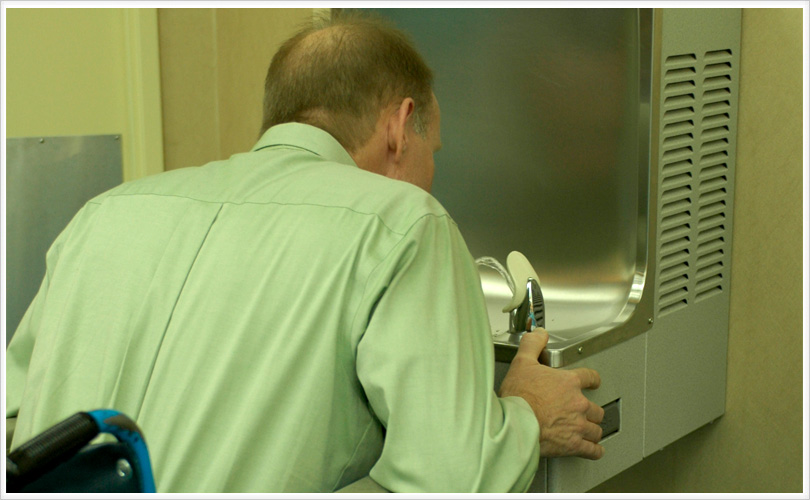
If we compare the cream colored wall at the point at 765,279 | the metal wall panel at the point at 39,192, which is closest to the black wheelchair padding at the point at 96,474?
the cream colored wall at the point at 765,279

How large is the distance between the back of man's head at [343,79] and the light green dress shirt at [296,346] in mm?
122

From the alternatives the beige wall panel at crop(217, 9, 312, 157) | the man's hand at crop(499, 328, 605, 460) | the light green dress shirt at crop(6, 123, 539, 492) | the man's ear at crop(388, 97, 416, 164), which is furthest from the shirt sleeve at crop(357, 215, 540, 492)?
the beige wall panel at crop(217, 9, 312, 157)

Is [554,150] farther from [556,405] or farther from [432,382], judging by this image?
[432,382]

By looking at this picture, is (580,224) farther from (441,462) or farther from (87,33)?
(87,33)

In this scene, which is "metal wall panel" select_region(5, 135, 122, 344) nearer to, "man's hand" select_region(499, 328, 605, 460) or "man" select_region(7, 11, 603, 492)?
"man" select_region(7, 11, 603, 492)

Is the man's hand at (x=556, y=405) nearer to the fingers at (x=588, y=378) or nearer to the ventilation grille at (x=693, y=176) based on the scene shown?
the fingers at (x=588, y=378)

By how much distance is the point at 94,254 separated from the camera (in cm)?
102

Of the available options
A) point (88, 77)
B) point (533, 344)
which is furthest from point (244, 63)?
point (533, 344)

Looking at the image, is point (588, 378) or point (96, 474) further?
point (588, 378)

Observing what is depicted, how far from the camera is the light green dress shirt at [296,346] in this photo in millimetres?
863

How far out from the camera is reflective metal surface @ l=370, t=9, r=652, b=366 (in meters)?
1.35

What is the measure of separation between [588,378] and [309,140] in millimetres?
470

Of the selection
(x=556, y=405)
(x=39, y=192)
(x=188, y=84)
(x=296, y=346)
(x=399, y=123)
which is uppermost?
(x=188, y=84)

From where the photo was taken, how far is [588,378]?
1.16 metres
